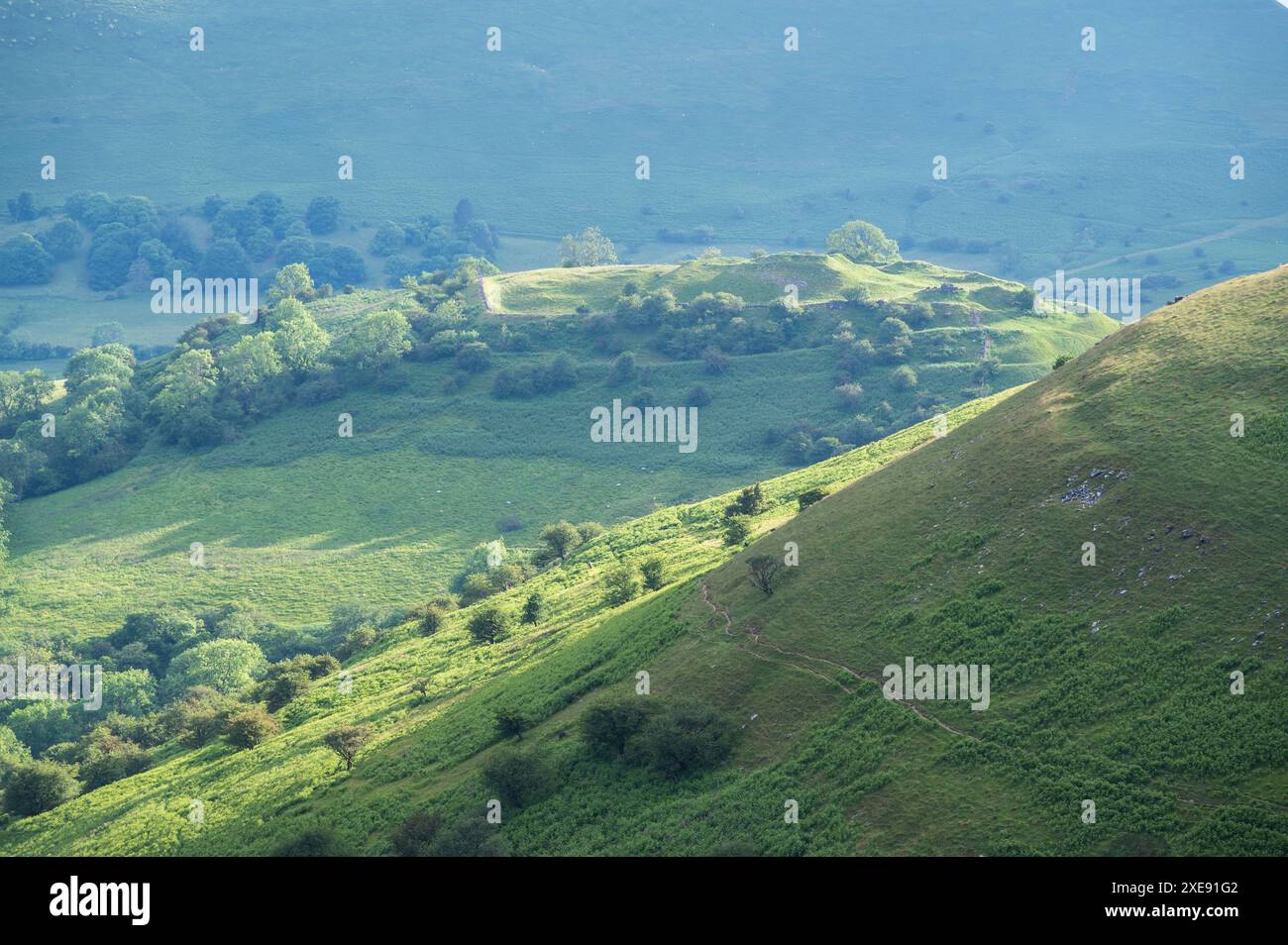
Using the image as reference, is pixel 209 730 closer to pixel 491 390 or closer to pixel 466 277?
pixel 491 390

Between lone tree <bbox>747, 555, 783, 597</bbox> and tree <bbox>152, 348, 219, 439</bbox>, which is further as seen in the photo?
tree <bbox>152, 348, 219, 439</bbox>

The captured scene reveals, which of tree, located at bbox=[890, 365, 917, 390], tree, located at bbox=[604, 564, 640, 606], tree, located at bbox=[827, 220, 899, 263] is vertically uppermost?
tree, located at bbox=[827, 220, 899, 263]

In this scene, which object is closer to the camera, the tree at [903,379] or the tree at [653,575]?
the tree at [653,575]

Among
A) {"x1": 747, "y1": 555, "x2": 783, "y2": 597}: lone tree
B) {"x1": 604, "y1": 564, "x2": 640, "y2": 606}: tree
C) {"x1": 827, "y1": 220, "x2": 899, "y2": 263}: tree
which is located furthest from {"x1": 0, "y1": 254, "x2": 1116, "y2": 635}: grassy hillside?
{"x1": 747, "y1": 555, "x2": 783, "y2": 597}: lone tree

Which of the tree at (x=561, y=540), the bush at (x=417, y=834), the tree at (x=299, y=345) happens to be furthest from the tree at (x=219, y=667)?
the tree at (x=299, y=345)

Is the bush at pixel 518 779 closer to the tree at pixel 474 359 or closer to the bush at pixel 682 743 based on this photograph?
the bush at pixel 682 743

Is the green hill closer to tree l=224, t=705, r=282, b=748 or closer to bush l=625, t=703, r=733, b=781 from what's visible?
bush l=625, t=703, r=733, b=781

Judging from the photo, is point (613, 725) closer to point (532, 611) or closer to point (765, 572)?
point (765, 572)
